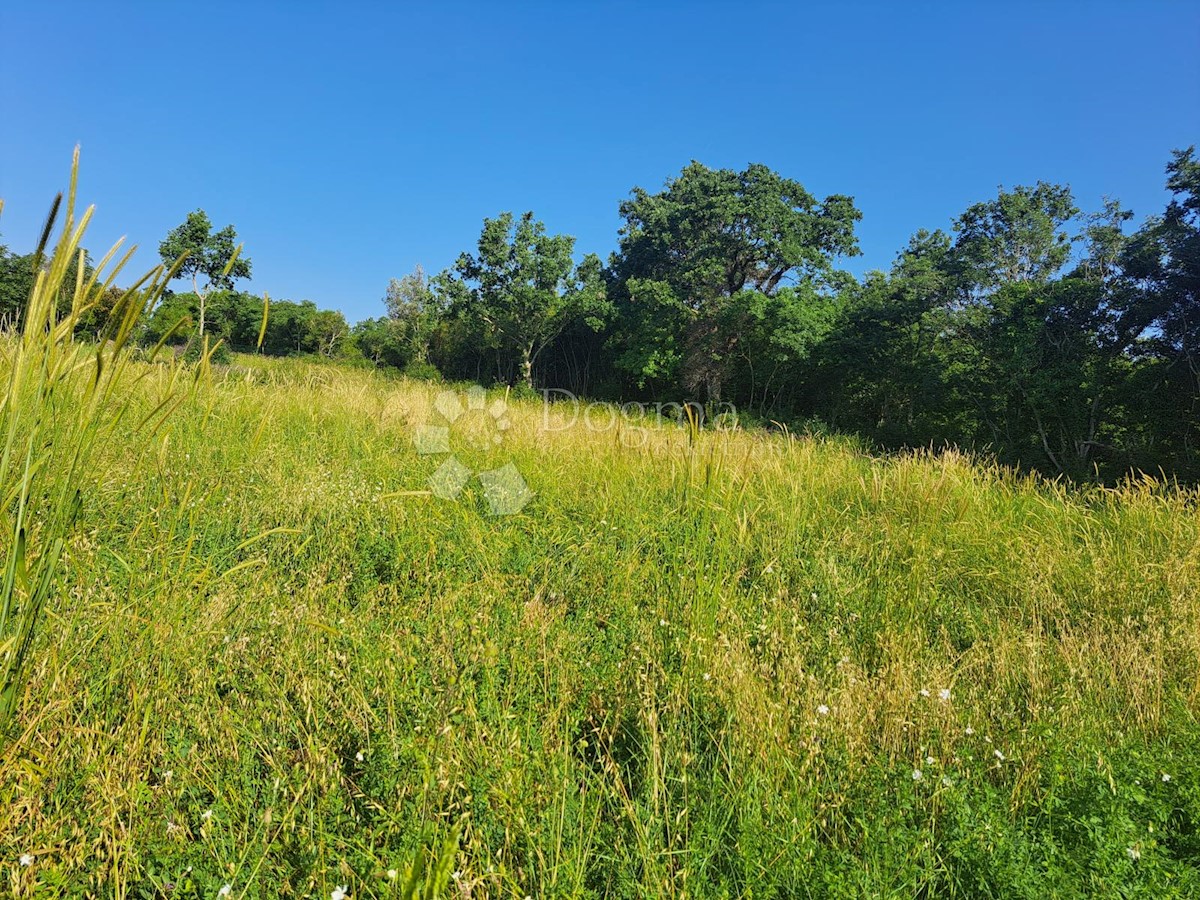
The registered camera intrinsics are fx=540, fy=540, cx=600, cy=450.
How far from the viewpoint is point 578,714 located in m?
1.49

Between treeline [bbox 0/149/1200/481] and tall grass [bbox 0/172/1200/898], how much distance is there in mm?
912

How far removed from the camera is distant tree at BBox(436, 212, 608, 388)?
2273 centimetres

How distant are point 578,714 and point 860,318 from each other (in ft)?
49.2

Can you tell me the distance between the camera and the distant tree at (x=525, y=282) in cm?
2273

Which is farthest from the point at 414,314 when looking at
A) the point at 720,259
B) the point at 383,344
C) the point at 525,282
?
the point at 720,259

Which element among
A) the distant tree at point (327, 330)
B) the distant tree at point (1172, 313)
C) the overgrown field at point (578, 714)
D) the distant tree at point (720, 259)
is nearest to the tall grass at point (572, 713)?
the overgrown field at point (578, 714)

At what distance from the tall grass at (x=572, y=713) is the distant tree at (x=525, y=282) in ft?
68.6

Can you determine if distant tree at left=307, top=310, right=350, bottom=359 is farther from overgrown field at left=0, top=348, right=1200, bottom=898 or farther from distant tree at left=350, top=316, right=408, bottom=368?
overgrown field at left=0, top=348, right=1200, bottom=898

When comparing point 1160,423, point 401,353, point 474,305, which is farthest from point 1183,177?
point 401,353

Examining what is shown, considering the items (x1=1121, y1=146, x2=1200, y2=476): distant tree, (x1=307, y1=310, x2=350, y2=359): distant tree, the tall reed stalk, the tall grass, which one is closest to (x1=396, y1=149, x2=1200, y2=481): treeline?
(x1=1121, y1=146, x2=1200, y2=476): distant tree

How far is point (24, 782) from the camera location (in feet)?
3.74

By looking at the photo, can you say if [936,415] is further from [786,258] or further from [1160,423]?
[786,258]

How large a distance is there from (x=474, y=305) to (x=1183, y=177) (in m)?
21.2

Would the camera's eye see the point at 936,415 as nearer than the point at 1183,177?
No
